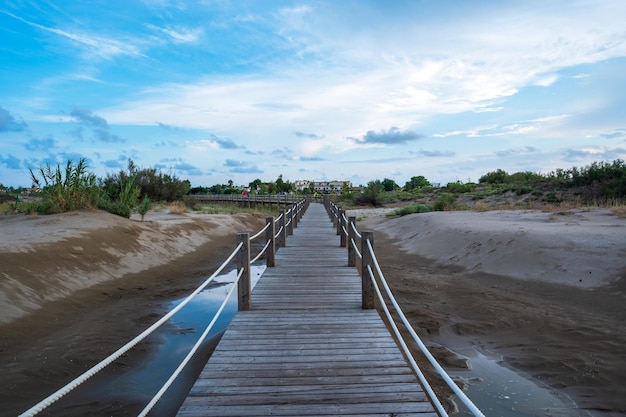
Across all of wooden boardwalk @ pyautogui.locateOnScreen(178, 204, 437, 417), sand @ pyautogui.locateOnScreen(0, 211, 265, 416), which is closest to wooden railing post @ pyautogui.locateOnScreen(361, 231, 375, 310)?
wooden boardwalk @ pyautogui.locateOnScreen(178, 204, 437, 417)

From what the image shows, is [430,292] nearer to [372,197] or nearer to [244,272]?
[244,272]

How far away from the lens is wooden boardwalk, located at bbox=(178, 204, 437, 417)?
11.9ft

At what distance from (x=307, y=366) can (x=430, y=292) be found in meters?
5.84

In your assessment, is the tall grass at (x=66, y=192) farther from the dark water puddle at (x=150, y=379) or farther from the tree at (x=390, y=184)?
the tree at (x=390, y=184)

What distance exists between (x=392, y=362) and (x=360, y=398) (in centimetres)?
85

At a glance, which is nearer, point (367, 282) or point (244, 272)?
point (244, 272)

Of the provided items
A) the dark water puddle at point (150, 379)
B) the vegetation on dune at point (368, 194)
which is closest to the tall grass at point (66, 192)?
the vegetation on dune at point (368, 194)

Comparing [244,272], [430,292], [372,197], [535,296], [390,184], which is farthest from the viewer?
[390,184]

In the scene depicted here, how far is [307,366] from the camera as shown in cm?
441

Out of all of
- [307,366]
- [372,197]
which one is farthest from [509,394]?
[372,197]

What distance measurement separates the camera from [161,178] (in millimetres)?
34062

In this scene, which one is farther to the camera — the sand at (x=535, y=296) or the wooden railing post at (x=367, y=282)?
the wooden railing post at (x=367, y=282)

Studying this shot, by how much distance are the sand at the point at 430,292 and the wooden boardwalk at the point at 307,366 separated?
143cm

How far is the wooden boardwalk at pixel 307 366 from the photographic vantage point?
3613mm
